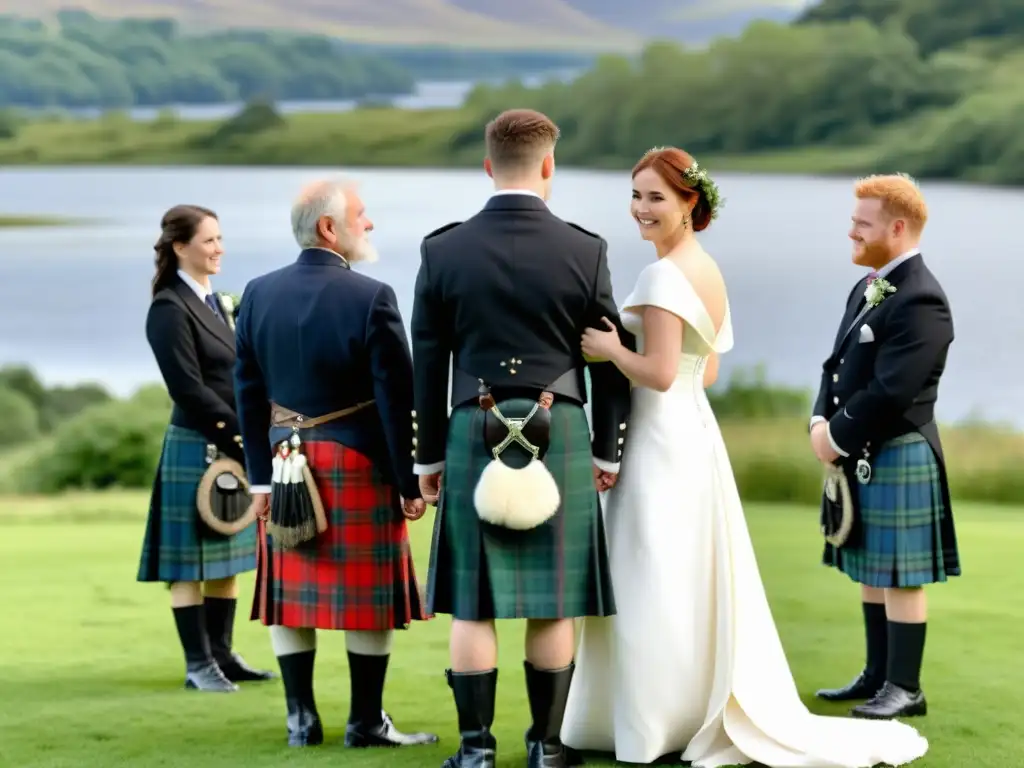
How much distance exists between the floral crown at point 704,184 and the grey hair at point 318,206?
0.79m

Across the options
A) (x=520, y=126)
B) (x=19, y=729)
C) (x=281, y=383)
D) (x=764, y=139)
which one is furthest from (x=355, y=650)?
(x=764, y=139)

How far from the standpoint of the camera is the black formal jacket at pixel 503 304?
363 centimetres

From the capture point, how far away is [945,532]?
4.49 metres

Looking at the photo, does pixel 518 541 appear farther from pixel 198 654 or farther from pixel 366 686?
pixel 198 654

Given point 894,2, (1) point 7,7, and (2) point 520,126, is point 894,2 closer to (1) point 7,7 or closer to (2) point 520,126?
(1) point 7,7

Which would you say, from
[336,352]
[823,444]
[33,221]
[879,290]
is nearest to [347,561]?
[336,352]

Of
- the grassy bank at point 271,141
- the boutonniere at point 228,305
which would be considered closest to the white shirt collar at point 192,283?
the boutonniere at point 228,305

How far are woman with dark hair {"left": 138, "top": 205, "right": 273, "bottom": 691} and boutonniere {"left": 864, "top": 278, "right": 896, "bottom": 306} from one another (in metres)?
1.92

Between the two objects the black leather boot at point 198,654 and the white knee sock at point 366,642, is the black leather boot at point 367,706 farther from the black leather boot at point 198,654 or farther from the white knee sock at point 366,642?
the black leather boot at point 198,654

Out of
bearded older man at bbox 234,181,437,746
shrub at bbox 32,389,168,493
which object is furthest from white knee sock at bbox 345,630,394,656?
shrub at bbox 32,389,168,493

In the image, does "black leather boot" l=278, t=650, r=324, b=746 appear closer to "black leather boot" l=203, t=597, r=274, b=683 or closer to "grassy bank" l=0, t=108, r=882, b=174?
"black leather boot" l=203, t=597, r=274, b=683

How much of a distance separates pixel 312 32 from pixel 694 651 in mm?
10850

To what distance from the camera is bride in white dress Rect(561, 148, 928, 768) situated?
388 centimetres

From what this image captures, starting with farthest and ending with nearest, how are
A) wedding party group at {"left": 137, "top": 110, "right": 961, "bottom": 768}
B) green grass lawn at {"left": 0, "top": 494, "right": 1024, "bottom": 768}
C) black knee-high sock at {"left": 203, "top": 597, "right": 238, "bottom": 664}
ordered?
black knee-high sock at {"left": 203, "top": 597, "right": 238, "bottom": 664}, green grass lawn at {"left": 0, "top": 494, "right": 1024, "bottom": 768}, wedding party group at {"left": 137, "top": 110, "right": 961, "bottom": 768}
